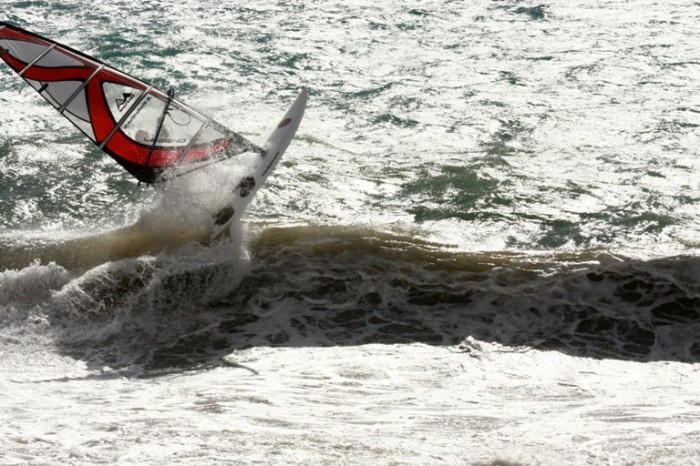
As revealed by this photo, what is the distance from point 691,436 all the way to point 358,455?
9.18 feet

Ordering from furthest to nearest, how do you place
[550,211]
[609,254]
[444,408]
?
1. [550,211]
2. [609,254]
3. [444,408]

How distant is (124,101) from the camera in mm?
12672

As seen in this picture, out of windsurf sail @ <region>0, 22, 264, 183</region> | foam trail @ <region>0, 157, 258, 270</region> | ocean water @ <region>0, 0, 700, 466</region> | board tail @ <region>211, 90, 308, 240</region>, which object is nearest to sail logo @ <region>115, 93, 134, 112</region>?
windsurf sail @ <region>0, 22, 264, 183</region>

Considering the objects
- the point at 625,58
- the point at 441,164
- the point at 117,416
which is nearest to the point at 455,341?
the point at 117,416

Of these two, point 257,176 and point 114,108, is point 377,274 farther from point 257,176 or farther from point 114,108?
point 114,108

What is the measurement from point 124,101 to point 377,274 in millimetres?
3854

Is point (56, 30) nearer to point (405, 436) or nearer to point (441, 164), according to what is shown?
point (441, 164)

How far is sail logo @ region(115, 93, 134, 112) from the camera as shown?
12.6m

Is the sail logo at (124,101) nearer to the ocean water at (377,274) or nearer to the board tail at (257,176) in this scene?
the ocean water at (377,274)

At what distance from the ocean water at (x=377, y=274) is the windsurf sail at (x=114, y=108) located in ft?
2.22

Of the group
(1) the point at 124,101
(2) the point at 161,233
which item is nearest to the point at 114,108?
(1) the point at 124,101

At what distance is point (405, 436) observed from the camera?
843 cm

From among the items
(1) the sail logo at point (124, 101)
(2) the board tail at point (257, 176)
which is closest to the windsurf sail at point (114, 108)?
(1) the sail logo at point (124, 101)

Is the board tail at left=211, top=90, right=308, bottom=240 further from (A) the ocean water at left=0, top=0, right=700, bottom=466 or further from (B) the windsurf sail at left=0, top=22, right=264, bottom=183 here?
(B) the windsurf sail at left=0, top=22, right=264, bottom=183
